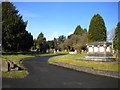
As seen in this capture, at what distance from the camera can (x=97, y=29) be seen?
33.8 m

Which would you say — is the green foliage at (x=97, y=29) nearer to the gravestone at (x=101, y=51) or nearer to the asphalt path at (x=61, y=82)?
the gravestone at (x=101, y=51)

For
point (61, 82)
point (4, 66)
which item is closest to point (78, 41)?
point (4, 66)

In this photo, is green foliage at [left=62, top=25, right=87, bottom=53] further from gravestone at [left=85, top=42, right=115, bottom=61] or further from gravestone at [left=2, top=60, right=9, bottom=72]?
gravestone at [left=2, top=60, right=9, bottom=72]

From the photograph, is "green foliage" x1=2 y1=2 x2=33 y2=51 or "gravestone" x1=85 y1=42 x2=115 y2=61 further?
"green foliage" x1=2 y1=2 x2=33 y2=51

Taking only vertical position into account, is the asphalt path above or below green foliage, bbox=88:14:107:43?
below

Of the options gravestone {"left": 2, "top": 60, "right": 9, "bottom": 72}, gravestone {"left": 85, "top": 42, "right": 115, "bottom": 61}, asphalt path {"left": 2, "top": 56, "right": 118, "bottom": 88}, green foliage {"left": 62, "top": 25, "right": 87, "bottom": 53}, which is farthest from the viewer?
green foliage {"left": 62, "top": 25, "right": 87, "bottom": 53}

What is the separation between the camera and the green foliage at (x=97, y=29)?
3368cm

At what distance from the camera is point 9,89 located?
25.9 feet

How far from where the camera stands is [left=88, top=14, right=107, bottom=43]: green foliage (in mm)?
33678

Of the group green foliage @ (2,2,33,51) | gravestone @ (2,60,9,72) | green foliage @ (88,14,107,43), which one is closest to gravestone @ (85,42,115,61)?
green foliage @ (88,14,107,43)

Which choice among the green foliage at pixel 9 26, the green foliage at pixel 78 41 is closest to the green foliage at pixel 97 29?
the green foliage at pixel 78 41

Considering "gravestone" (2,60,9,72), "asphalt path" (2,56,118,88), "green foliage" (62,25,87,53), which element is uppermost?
"green foliage" (62,25,87,53)

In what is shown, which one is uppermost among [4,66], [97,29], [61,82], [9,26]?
[9,26]

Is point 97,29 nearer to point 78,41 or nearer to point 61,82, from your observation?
point 61,82
